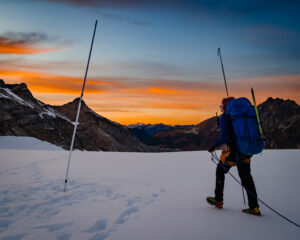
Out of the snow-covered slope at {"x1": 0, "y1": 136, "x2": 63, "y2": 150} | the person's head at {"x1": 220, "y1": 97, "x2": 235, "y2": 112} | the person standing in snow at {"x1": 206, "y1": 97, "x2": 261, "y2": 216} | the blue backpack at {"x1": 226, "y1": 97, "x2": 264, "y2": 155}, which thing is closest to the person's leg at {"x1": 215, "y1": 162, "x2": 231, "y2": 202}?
the person standing in snow at {"x1": 206, "y1": 97, "x2": 261, "y2": 216}

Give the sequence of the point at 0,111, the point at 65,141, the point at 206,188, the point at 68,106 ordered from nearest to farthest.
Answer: the point at 206,188
the point at 0,111
the point at 65,141
the point at 68,106

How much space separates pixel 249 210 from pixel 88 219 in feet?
9.78

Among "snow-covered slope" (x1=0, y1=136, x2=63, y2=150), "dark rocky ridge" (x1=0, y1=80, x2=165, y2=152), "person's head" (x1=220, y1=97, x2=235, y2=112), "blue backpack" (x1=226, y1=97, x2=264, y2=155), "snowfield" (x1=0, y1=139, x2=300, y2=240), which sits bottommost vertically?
"snowfield" (x1=0, y1=139, x2=300, y2=240)

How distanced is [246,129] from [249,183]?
1.03 metres

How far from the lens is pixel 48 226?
11.0 ft

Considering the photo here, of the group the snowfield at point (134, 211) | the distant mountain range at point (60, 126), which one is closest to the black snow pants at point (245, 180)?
the snowfield at point (134, 211)

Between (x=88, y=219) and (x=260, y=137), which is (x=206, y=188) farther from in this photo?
(x=88, y=219)

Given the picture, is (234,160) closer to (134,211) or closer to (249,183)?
(249,183)

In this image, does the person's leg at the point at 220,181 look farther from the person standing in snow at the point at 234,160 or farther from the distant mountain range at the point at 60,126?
the distant mountain range at the point at 60,126

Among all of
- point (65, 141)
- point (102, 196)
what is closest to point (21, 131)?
point (65, 141)

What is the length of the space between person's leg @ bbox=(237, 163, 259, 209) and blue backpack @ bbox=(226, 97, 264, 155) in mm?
342

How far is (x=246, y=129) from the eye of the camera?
401 cm

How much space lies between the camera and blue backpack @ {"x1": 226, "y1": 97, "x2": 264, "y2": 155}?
3.96 meters

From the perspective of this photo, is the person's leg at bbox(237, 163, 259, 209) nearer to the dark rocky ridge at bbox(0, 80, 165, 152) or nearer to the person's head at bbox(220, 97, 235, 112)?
the person's head at bbox(220, 97, 235, 112)
